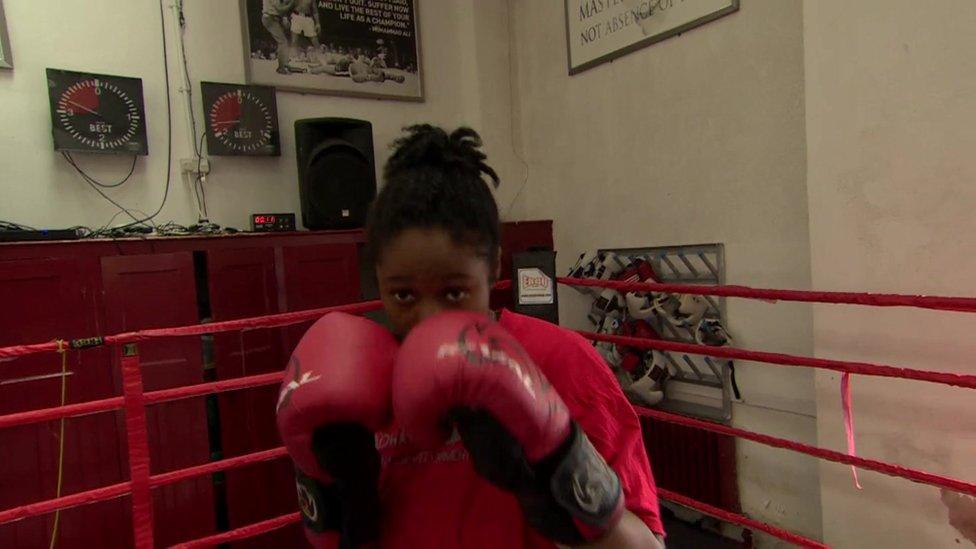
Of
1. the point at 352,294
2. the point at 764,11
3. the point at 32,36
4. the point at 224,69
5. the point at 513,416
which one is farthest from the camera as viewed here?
the point at 224,69

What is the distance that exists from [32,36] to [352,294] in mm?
1539

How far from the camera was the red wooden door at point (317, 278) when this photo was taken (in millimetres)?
2312

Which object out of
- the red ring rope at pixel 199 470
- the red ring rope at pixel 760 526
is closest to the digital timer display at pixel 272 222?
the red ring rope at pixel 199 470

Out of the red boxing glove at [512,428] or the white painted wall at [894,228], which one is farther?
the white painted wall at [894,228]

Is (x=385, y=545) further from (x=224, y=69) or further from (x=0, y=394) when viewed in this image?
(x=224, y=69)

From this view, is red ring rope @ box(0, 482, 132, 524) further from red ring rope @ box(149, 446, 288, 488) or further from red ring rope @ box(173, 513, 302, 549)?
red ring rope @ box(173, 513, 302, 549)

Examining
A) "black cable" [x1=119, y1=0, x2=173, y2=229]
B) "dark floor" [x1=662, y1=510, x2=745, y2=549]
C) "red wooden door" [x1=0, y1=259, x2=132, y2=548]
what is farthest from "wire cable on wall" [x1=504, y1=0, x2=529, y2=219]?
"red wooden door" [x1=0, y1=259, x2=132, y2=548]

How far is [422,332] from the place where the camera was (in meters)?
0.59

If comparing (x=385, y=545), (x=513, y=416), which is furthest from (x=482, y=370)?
(x=385, y=545)

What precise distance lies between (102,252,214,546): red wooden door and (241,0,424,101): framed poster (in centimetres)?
109

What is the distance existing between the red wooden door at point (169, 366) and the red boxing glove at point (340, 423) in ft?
5.49

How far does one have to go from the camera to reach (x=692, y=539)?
7.57ft

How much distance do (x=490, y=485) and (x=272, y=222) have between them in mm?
2131

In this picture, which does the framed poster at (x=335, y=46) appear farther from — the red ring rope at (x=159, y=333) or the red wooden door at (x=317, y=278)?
the red ring rope at (x=159, y=333)
